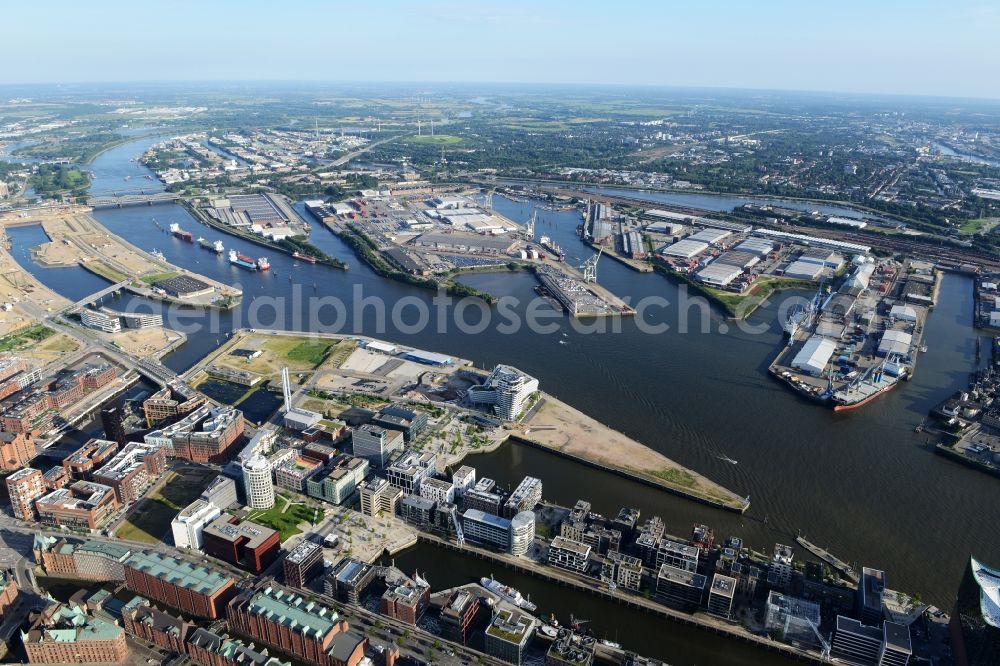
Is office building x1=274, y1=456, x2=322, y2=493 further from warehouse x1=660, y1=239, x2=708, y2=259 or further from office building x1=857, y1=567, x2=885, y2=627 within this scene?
warehouse x1=660, y1=239, x2=708, y2=259

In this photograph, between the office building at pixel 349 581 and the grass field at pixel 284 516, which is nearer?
the office building at pixel 349 581

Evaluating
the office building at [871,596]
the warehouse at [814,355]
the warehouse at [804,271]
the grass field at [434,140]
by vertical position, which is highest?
the grass field at [434,140]

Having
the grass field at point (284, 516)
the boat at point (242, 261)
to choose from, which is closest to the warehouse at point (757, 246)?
the boat at point (242, 261)

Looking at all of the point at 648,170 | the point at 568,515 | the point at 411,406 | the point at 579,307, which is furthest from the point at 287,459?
the point at 648,170

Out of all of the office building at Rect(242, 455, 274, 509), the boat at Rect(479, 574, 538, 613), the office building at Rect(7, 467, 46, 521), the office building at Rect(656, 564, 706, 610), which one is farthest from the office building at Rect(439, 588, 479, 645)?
the office building at Rect(7, 467, 46, 521)

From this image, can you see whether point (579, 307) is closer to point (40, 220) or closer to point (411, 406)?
point (411, 406)

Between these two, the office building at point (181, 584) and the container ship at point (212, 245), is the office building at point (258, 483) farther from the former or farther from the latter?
the container ship at point (212, 245)

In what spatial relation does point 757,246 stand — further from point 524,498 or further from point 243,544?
point 243,544
